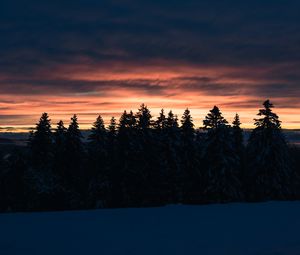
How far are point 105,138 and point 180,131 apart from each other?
28.7ft

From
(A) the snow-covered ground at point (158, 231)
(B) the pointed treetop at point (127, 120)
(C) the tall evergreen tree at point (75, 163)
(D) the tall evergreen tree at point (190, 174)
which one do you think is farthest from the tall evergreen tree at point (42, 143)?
(A) the snow-covered ground at point (158, 231)

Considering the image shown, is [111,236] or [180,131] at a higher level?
[180,131]

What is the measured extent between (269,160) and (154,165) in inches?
457

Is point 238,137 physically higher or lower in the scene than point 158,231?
higher

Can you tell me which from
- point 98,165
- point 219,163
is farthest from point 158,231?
point 98,165

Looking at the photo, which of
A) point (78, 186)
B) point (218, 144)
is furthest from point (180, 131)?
point (78, 186)

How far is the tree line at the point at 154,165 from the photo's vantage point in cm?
3853

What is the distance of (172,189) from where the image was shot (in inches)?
1604

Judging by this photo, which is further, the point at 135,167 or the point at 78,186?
the point at 78,186

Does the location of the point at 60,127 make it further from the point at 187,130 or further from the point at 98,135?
the point at 187,130

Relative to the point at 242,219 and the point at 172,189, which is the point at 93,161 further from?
the point at 242,219

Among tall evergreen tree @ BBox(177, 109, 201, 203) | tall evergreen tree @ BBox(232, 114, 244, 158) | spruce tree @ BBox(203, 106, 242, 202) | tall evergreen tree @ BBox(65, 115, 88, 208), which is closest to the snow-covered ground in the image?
spruce tree @ BBox(203, 106, 242, 202)

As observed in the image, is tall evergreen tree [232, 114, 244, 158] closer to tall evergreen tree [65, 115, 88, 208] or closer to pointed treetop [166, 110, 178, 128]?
pointed treetop [166, 110, 178, 128]

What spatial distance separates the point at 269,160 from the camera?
1531 inches
